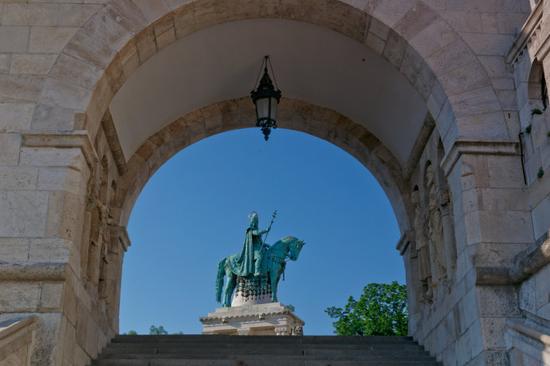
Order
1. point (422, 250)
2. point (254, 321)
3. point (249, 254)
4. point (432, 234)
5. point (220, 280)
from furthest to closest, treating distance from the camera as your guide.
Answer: point (220, 280)
point (249, 254)
point (254, 321)
point (422, 250)
point (432, 234)

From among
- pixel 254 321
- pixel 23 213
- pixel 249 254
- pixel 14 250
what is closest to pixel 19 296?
pixel 14 250

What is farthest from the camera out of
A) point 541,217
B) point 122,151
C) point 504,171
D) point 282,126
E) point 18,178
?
point 282,126

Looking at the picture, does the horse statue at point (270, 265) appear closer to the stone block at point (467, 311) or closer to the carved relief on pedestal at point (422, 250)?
the carved relief on pedestal at point (422, 250)

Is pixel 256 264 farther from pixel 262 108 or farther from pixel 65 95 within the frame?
pixel 65 95

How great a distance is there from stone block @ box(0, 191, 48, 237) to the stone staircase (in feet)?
6.44

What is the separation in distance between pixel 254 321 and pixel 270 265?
1.56 metres

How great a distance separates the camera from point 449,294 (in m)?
8.76

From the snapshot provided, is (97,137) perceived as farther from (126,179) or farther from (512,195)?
(512,195)

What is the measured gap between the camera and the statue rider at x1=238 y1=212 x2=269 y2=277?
63.6 ft

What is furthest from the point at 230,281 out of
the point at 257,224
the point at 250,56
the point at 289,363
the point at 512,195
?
the point at 512,195

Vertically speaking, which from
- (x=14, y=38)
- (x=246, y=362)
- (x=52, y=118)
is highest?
(x=14, y=38)

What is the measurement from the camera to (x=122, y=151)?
10.9m

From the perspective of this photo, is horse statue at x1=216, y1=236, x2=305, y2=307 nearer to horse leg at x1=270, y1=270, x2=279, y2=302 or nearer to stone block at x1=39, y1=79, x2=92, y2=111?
horse leg at x1=270, y1=270, x2=279, y2=302

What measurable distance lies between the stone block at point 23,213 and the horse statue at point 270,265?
1196 cm
